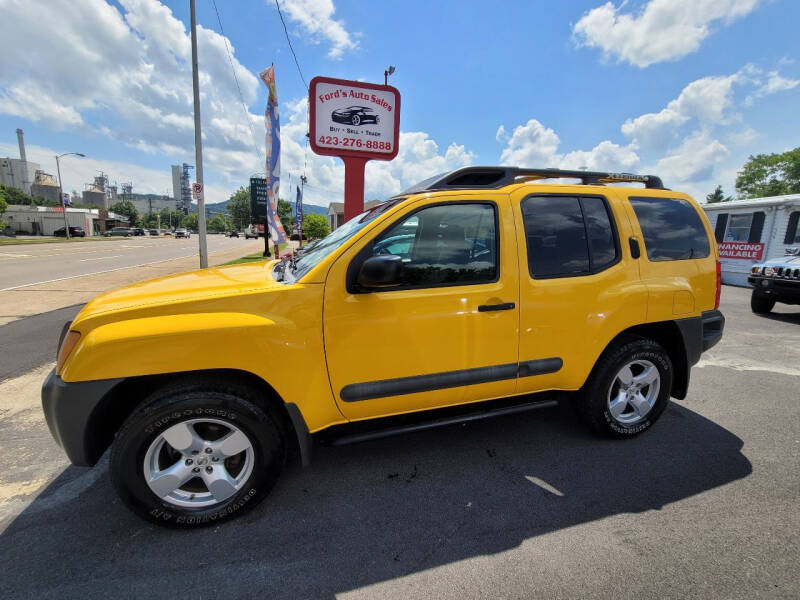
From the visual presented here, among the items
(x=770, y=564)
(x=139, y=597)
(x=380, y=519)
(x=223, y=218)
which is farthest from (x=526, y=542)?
(x=223, y=218)

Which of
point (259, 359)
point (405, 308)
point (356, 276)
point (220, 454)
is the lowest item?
point (220, 454)

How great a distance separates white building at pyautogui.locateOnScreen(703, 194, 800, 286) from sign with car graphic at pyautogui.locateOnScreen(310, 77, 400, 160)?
11.7 meters

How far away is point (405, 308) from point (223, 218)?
5706 inches

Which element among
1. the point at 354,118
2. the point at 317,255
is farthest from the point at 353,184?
the point at 317,255

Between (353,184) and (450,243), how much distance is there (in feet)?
18.9

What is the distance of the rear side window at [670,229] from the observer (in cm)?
306

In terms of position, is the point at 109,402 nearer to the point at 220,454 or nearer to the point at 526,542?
the point at 220,454

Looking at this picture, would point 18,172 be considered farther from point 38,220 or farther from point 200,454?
point 200,454

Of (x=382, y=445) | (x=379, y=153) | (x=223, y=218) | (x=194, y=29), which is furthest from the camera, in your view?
(x=223, y=218)

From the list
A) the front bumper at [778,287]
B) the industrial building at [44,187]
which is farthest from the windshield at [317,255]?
the industrial building at [44,187]

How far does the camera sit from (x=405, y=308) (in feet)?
7.64

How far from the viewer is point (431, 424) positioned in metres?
2.55

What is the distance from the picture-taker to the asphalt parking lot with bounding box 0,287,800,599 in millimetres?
1862

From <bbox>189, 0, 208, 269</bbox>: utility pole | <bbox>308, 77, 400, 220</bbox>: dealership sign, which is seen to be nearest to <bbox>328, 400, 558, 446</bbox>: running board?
<bbox>308, 77, 400, 220</bbox>: dealership sign
